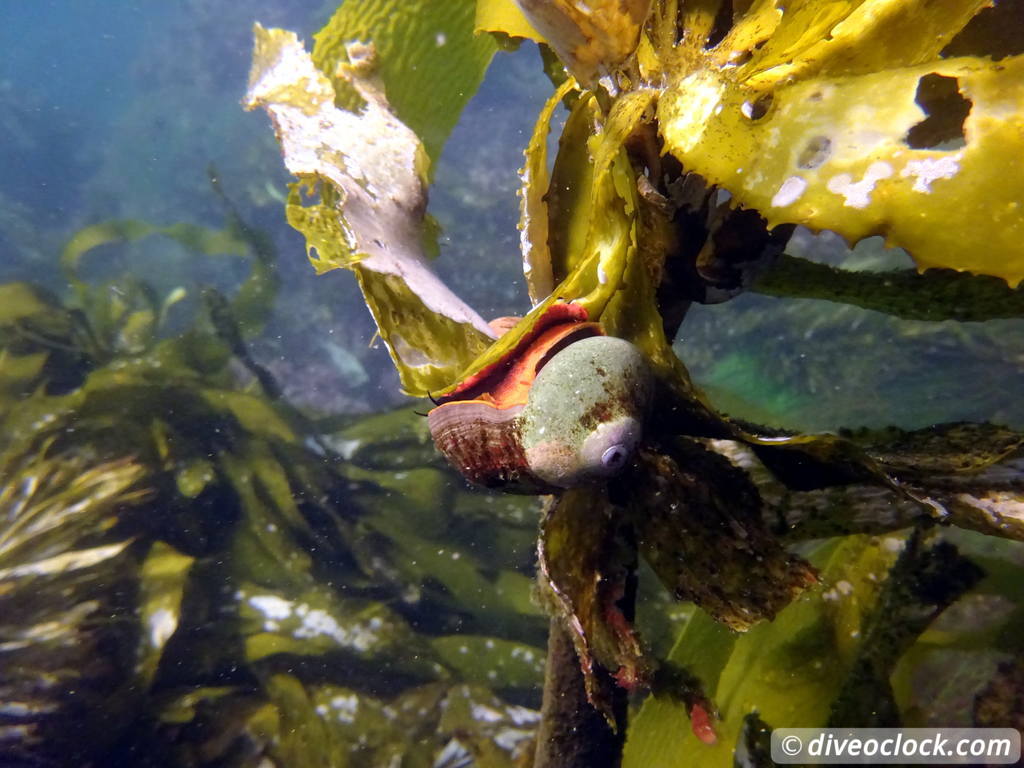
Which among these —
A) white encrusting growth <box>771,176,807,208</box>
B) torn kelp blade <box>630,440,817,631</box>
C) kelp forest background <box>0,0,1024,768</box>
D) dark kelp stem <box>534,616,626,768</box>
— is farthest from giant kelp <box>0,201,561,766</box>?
white encrusting growth <box>771,176,807,208</box>

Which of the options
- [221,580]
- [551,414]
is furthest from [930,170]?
[221,580]

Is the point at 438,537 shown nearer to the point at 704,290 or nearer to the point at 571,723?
the point at 571,723

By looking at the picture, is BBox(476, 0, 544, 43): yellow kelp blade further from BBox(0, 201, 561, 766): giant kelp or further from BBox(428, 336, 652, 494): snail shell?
BBox(0, 201, 561, 766): giant kelp

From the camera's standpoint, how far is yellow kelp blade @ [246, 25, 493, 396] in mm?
1240

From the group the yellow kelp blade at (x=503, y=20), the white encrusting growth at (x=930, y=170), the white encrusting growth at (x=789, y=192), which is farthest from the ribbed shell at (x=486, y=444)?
the yellow kelp blade at (x=503, y=20)

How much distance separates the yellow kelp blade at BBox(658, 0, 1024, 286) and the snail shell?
0.33 m

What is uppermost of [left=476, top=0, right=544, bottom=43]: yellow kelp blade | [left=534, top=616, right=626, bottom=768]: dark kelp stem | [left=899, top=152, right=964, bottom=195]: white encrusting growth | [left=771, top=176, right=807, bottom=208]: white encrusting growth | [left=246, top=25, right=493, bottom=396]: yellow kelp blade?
[left=476, top=0, right=544, bottom=43]: yellow kelp blade

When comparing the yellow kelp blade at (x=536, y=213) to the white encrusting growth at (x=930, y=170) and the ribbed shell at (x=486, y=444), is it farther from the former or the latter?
the white encrusting growth at (x=930, y=170)

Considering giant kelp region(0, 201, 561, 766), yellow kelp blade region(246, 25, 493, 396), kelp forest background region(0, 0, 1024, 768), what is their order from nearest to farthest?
kelp forest background region(0, 0, 1024, 768), yellow kelp blade region(246, 25, 493, 396), giant kelp region(0, 201, 561, 766)

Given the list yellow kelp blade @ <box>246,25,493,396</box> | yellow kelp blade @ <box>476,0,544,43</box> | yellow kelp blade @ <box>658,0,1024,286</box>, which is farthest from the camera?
yellow kelp blade @ <box>476,0,544,43</box>

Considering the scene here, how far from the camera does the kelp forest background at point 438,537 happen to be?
1.11 metres

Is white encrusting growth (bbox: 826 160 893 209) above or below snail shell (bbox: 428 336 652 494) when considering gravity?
above

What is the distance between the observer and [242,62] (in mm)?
20797

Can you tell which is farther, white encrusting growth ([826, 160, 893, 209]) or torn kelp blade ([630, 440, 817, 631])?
torn kelp blade ([630, 440, 817, 631])
